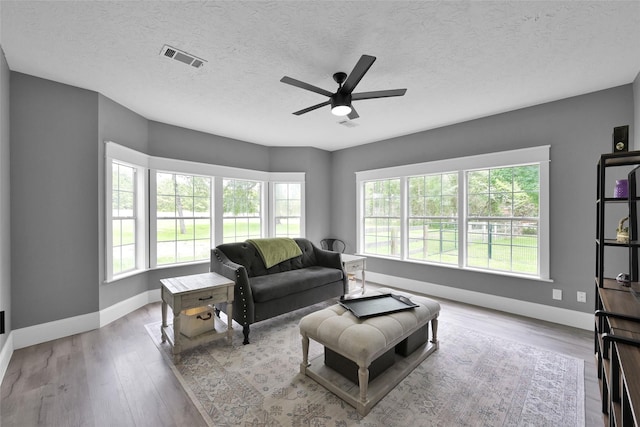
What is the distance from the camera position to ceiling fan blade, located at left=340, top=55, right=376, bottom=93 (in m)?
1.81

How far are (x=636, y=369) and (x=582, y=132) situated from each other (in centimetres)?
300

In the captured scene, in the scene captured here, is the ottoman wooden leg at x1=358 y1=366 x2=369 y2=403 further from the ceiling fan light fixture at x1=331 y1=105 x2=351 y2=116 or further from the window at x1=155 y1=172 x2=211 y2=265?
the window at x1=155 y1=172 x2=211 y2=265

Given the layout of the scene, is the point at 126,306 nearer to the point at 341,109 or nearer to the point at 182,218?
the point at 182,218

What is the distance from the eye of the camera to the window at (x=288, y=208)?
537cm

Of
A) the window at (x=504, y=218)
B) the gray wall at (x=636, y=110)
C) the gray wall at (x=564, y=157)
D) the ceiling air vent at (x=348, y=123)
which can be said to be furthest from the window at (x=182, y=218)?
the gray wall at (x=636, y=110)

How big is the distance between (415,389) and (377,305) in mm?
662

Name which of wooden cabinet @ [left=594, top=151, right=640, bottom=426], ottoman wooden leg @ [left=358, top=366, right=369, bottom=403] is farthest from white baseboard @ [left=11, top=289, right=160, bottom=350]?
wooden cabinet @ [left=594, top=151, right=640, bottom=426]

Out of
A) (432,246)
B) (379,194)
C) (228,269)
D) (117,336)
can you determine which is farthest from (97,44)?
(432,246)

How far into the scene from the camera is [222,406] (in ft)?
6.10

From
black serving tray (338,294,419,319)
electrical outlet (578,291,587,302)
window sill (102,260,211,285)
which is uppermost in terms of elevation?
window sill (102,260,211,285)

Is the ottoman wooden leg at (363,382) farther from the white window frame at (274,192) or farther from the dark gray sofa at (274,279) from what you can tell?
the white window frame at (274,192)

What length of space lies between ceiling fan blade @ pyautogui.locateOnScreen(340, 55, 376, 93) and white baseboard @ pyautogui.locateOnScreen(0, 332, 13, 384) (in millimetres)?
3613

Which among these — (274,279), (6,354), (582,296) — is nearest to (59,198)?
(6,354)

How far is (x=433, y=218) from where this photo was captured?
14.5 feet
